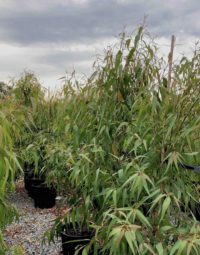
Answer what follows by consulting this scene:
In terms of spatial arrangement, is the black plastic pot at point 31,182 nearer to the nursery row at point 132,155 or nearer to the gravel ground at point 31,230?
the gravel ground at point 31,230

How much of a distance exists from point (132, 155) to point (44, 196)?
274 centimetres

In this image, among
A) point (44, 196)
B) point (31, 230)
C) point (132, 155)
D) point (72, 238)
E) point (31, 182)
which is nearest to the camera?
point (132, 155)

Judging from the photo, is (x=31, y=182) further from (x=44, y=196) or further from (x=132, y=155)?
(x=132, y=155)

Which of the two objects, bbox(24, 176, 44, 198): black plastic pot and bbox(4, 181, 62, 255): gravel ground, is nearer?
bbox(4, 181, 62, 255): gravel ground

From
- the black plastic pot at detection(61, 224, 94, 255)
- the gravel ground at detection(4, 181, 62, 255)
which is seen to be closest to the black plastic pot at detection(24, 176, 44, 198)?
the gravel ground at detection(4, 181, 62, 255)

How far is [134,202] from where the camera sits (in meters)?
2.02

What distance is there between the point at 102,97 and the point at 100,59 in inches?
8.4

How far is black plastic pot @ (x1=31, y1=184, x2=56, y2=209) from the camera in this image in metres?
4.78

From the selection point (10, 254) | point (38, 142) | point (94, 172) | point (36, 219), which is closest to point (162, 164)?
point (94, 172)

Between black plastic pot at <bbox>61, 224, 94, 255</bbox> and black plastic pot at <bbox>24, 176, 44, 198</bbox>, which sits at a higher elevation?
black plastic pot at <bbox>24, 176, 44, 198</bbox>

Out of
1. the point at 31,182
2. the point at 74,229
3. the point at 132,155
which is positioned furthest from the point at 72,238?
the point at 31,182

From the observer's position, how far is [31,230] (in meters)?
3.94

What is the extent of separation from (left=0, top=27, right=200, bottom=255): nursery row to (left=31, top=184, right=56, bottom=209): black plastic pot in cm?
188

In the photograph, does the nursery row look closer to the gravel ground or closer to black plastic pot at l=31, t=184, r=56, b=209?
the gravel ground
